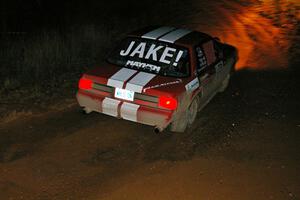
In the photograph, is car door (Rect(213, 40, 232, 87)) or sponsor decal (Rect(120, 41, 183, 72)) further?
car door (Rect(213, 40, 232, 87))

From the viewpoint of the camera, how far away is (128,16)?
57.1 feet

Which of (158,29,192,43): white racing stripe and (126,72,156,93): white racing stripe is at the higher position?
(158,29,192,43): white racing stripe

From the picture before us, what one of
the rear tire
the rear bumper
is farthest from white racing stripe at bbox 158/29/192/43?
Answer: the rear bumper

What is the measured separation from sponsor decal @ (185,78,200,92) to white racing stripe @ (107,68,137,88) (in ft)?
2.93

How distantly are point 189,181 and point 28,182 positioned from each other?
2.14 meters

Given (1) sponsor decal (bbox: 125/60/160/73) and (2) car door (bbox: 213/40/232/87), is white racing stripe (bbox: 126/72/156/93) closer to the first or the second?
(1) sponsor decal (bbox: 125/60/160/73)

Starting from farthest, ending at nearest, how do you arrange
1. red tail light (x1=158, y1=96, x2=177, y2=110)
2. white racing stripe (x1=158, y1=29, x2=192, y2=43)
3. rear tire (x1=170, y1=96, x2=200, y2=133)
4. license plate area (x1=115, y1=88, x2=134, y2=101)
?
white racing stripe (x1=158, y1=29, x2=192, y2=43) < rear tire (x1=170, y1=96, x2=200, y2=133) < license plate area (x1=115, y1=88, x2=134, y2=101) < red tail light (x1=158, y1=96, x2=177, y2=110)

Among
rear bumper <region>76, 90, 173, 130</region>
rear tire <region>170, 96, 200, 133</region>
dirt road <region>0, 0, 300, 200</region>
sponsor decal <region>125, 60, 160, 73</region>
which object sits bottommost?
dirt road <region>0, 0, 300, 200</region>

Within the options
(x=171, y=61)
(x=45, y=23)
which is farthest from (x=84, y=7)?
(x=171, y=61)

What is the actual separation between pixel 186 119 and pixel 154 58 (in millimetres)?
1145

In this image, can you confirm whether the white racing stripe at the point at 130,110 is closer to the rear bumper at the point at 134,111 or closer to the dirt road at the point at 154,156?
the rear bumper at the point at 134,111

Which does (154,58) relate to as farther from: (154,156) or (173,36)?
(154,156)

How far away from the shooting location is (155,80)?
24.1ft

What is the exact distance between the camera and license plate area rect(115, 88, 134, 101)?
23.5 feet
